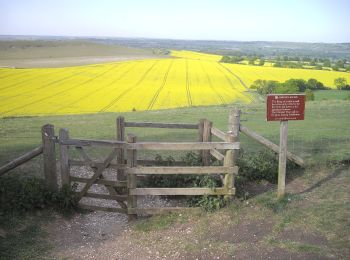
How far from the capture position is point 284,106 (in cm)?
767

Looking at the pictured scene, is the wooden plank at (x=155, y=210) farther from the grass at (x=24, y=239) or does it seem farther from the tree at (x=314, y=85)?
the tree at (x=314, y=85)

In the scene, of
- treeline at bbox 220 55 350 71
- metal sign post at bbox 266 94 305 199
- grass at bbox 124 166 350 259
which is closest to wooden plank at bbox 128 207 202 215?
grass at bbox 124 166 350 259

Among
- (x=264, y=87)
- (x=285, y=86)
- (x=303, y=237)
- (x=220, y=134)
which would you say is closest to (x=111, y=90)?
(x=264, y=87)

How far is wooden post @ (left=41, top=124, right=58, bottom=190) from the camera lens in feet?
26.3

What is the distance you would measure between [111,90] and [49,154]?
43.2 m

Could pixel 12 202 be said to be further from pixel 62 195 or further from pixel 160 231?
pixel 160 231

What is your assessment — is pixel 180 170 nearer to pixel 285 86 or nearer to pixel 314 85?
pixel 285 86

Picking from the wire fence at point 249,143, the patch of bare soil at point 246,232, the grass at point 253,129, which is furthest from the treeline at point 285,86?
the patch of bare soil at point 246,232

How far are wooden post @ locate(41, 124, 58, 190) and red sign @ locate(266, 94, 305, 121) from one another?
174 inches

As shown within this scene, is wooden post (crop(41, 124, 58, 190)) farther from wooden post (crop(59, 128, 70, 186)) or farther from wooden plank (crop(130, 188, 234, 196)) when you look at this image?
wooden plank (crop(130, 188, 234, 196))

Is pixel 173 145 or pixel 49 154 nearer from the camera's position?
pixel 173 145

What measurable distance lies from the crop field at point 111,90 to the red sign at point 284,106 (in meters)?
27.7

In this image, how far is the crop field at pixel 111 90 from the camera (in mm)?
39594

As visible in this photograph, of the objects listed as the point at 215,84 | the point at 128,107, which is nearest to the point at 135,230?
the point at 128,107
